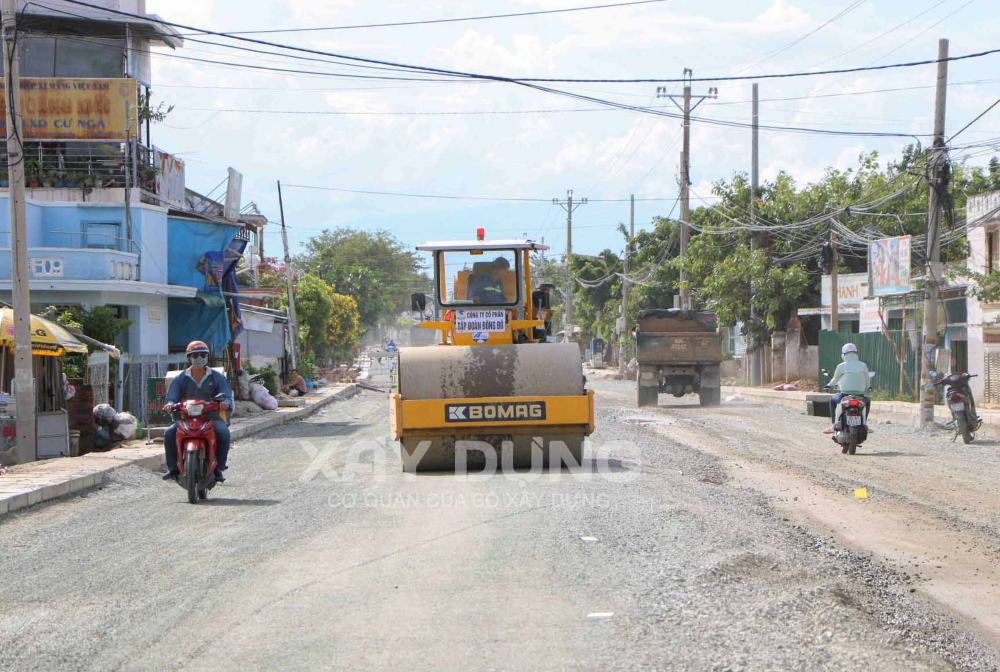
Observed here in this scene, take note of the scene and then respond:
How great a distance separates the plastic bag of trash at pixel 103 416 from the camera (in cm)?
1848

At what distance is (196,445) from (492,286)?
14.7 ft

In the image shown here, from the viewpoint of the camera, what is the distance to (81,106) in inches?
1044

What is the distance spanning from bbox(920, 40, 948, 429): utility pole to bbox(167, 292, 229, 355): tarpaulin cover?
17765 mm

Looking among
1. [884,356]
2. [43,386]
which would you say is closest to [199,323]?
[43,386]

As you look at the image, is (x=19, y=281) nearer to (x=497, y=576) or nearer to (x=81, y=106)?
(x=497, y=576)

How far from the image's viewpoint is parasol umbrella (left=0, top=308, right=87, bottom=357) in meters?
16.7

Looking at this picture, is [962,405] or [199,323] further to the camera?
[199,323]

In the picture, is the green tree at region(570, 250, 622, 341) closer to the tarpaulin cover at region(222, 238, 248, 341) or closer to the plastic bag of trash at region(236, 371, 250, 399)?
the tarpaulin cover at region(222, 238, 248, 341)

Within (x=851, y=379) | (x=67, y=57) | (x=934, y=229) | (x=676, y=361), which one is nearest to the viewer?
(x=851, y=379)

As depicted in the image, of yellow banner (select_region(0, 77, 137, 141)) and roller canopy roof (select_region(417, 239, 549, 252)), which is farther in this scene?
yellow banner (select_region(0, 77, 137, 141))

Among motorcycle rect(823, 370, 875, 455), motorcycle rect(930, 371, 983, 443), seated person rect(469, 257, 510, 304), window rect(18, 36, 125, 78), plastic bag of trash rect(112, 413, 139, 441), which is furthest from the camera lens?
window rect(18, 36, 125, 78)

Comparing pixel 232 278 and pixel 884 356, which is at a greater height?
pixel 232 278

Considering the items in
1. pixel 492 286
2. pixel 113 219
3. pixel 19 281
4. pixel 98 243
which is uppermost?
pixel 113 219

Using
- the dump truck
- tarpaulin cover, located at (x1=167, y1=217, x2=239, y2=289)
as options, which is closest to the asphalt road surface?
the dump truck
